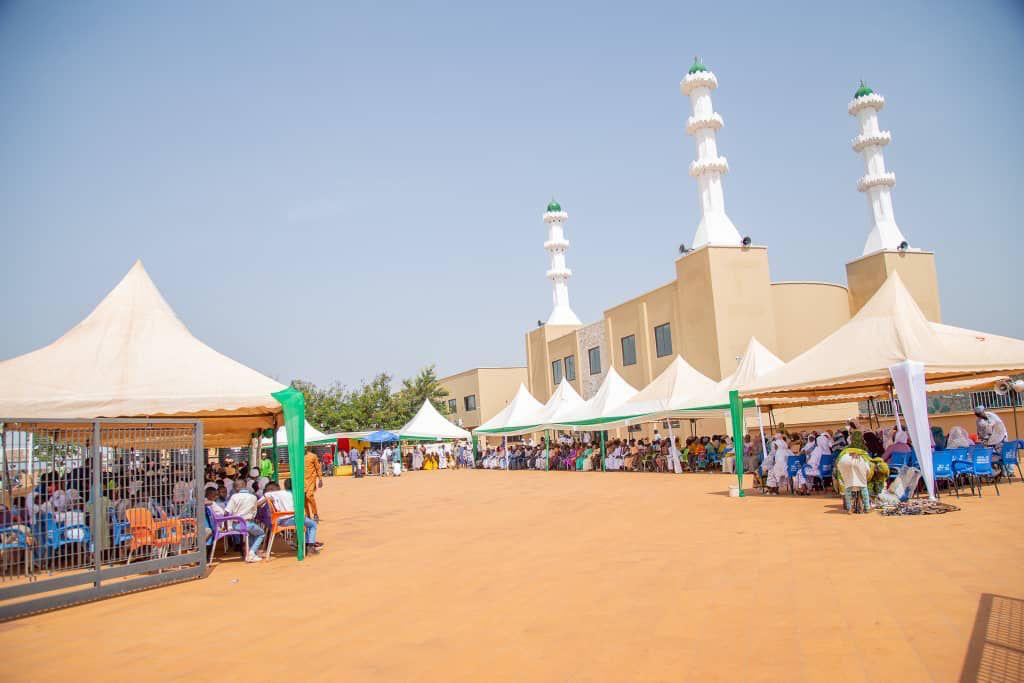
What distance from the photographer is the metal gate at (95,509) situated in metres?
7.32

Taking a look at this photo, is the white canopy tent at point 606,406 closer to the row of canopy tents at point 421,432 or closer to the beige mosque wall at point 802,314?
the beige mosque wall at point 802,314

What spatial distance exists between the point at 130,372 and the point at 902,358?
11.4 metres

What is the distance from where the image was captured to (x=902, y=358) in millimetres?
11797

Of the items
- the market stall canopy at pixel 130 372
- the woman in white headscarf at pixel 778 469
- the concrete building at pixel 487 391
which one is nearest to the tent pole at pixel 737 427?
the woman in white headscarf at pixel 778 469

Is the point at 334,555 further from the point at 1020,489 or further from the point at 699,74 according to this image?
the point at 699,74

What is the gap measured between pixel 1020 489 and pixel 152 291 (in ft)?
45.7

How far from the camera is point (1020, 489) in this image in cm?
1185

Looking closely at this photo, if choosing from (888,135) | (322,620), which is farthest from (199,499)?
(888,135)

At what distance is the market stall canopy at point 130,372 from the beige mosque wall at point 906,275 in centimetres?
2807

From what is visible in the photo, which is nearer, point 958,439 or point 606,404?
point 958,439

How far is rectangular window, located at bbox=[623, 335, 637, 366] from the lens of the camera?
114 ft

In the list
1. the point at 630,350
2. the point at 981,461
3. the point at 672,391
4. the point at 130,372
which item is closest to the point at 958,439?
the point at 981,461

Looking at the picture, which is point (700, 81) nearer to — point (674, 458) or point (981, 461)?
point (674, 458)

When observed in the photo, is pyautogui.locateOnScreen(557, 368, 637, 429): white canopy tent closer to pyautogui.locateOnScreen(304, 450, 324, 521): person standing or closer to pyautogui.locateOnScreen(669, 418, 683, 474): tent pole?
pyautogui.locateOnScreen(669, 418, 683, 474): tent pole
